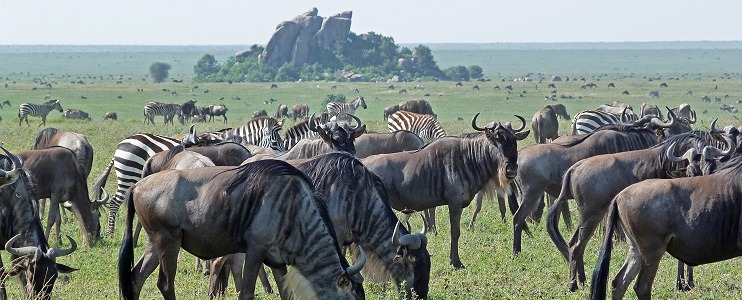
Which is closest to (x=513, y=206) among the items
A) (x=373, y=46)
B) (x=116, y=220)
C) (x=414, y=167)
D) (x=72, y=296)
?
(x=414, y=167)

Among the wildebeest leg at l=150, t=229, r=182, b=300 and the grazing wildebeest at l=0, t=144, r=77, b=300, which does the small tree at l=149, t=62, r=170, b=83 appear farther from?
the wildebeest leg at l=150, t=229, r=182, b=300

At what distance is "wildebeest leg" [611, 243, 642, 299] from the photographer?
22.9 feet

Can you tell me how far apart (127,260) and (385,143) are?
283 inches

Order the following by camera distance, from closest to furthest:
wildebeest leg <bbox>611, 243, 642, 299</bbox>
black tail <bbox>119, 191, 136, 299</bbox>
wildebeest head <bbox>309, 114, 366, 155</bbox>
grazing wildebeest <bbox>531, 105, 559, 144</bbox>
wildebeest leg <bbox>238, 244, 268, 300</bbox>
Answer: wildebeest leg <bbox>238, 244, 268, 300</bbox> → black tail <bbox>119, 191, 136, 299</bbox> → wildebeest leg <bbox>611, 243, 642, 299</bbox> → wildebeest head <bbox>309, 114, 366, 155</bbox> → grazing wildebeest <bbox>531, 105, 559, 144</bbox>

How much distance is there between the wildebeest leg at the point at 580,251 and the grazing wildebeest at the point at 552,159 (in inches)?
58.9

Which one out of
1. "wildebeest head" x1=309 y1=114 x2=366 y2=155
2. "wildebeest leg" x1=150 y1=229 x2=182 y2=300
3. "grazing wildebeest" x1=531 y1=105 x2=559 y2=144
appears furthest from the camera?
"grazing wildebeest" x1=531 y1=105 x2=559 y2=144

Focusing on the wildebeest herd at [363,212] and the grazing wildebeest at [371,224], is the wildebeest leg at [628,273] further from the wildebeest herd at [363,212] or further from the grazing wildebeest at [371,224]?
the grazing wildebeest at [371,224]

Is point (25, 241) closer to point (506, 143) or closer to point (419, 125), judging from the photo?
point (506, 143)

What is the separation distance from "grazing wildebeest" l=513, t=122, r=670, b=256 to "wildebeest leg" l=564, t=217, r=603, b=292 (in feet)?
4.91

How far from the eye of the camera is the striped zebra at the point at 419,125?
20312mm

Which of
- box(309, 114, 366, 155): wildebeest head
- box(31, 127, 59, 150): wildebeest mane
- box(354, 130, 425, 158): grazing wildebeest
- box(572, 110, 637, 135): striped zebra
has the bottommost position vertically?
box(572, 110, 637, 135): striped zebra

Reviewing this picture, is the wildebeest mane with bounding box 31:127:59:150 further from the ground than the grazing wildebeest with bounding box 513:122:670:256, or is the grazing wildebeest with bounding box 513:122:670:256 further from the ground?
the grazing wildebeest with bounding box 513:122:670:256

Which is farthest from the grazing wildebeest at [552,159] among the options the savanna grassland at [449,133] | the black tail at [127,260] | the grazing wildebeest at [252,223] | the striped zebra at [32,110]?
the striped zebra at [32,110]

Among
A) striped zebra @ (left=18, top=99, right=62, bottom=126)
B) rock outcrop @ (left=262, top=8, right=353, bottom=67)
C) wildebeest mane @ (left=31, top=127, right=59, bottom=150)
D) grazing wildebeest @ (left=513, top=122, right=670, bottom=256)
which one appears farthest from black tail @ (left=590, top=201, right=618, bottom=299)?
rock outcrop @ (left=262, top=8, right=353, bottom=67)
